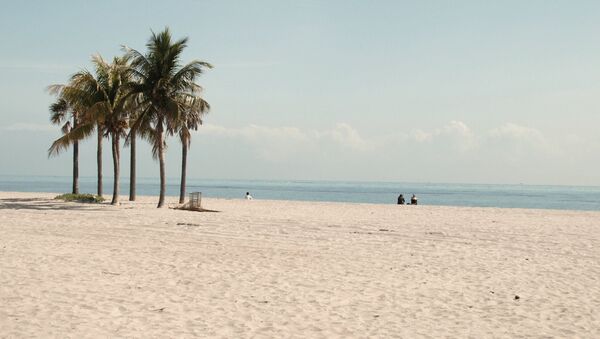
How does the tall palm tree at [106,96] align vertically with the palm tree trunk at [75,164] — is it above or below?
above

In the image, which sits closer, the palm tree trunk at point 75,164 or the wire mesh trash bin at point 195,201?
the wire mesh trash bin at point 195,201

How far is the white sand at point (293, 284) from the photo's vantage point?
700 cm

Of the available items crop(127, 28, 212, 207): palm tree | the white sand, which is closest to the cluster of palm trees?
crop(127, 28, 212, 207): palm tree

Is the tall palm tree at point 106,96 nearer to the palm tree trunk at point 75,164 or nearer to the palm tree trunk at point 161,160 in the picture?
the palm tree trunk at point 161,160

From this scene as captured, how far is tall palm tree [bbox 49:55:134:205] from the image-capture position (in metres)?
30.3

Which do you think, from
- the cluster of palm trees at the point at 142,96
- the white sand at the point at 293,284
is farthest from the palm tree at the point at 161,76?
the white sand at the point at 293,284

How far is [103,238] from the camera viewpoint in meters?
15.6

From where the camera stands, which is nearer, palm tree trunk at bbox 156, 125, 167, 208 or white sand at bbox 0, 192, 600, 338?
white sand at bbox 0, 192, 600, 338

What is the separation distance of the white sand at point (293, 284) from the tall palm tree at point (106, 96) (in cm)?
1353

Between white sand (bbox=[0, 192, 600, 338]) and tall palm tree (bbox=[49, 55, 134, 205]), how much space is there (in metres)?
13.5

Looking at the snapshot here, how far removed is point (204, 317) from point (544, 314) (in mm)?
4679

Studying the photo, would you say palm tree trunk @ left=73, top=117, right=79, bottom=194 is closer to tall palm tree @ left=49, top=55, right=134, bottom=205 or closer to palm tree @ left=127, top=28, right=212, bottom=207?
tall palm tree @ left=49, top=55, right=134, bottom=205

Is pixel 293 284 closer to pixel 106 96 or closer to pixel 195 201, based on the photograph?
pixel 195 201

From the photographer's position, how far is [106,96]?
3112cm
